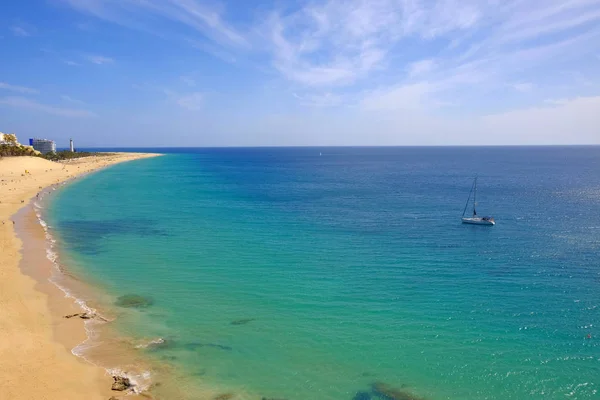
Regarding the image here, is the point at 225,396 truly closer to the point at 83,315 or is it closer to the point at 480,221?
the point at 83,315

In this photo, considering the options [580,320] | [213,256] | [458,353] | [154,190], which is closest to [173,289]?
[213,256]

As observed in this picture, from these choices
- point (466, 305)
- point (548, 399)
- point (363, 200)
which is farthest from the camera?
point (363, 200)

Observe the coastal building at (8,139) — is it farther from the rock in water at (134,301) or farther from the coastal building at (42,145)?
the rock in water at (134,301)

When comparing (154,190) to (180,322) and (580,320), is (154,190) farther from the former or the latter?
(580,320)

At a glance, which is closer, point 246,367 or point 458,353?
point 246,367

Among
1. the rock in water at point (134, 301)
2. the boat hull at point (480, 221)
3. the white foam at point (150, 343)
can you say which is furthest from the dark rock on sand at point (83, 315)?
the boat hull at point (480, 221)

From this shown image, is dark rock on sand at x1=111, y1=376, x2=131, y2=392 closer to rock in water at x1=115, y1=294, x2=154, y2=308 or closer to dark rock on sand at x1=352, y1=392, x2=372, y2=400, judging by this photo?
rock in water at x1=115, y1=294, x2=154, y2=308

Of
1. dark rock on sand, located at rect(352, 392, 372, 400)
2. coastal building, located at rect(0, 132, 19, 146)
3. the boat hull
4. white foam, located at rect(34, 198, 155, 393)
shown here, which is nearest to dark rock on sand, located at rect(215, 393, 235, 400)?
white foam, located at rect(34, 198, 155, 393)
